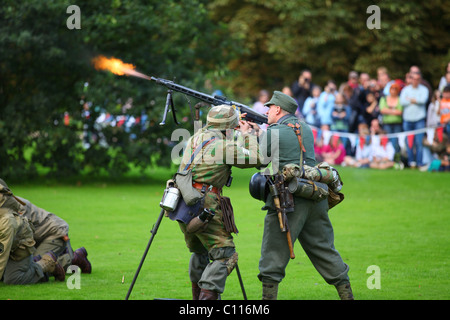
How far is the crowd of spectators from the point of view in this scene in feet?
68.1

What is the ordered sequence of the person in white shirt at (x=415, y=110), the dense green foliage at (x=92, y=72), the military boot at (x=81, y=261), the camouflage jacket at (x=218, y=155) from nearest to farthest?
1. the camouflage jacket at (x=218, y=155)
2. the military boot at (x=81, y=261)
3. the dense green foliage at (x=92, y=72)
4. the person in white shirt at (x=415, y=110)

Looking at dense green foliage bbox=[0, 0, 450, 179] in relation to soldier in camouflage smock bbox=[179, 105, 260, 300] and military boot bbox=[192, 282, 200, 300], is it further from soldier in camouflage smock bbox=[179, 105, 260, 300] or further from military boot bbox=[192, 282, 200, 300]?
military boot bbox=[192, 282, 200, 300]

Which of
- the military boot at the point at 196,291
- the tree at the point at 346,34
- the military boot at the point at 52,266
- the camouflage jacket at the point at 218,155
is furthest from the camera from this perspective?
the tree at the point at 346,34

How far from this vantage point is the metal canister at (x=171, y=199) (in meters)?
→ 7.33

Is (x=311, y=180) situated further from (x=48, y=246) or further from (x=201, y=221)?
(x=48, y=246)

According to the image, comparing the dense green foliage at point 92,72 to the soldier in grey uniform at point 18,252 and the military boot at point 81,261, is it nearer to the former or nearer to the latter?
the military boot at point 81,261

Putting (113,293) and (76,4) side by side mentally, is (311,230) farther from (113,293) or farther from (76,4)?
(76,4)

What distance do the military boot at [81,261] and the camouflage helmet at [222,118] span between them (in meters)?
3.08

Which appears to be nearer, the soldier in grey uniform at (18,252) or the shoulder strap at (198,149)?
the shoulder strap at (198,149)

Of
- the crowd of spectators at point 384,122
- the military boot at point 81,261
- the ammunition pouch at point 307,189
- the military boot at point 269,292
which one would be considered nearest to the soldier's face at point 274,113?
the ammunition pouch at point 307,189

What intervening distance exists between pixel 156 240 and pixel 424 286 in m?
4.79

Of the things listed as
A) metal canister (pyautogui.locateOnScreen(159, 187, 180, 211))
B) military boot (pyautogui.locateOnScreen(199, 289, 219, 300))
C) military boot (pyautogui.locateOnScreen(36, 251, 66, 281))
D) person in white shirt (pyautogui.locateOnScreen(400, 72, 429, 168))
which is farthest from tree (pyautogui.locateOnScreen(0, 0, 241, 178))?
military boot (pyautogui.locateOnScreen(199, 289, 219, 300))

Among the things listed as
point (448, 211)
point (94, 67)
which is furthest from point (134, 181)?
point (448, 211)
